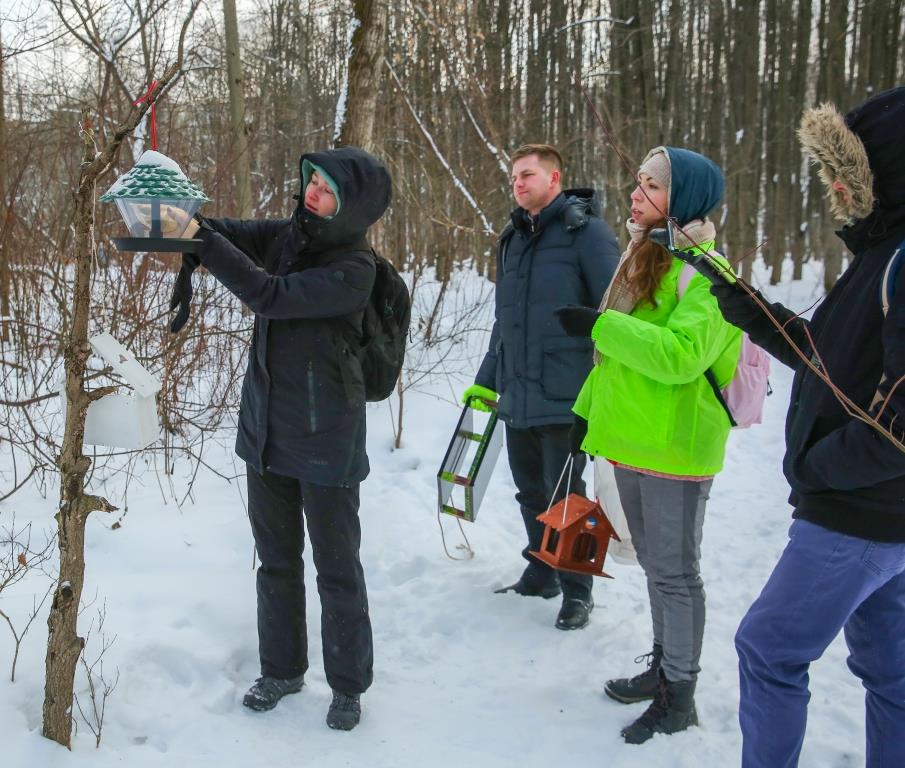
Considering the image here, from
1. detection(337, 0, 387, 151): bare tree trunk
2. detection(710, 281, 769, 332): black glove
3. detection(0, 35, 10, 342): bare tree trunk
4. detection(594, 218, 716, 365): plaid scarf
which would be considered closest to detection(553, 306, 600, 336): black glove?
detection(594, 218, 716, 365): plaid scarf

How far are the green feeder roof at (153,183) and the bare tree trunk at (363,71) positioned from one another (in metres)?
2.76

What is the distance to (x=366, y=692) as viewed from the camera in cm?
292

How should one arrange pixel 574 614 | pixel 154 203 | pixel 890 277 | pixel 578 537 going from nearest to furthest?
pixel 890 277
pixel 154 203
pixel 578 537
pixel 574 614

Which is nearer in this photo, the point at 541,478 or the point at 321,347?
Answer: the point at 321,347

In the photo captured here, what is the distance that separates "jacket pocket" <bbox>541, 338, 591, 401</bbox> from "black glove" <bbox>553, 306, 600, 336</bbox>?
63cm

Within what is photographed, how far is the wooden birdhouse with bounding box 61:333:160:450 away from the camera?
7.29 ft

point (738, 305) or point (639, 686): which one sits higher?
→ point (738, 305)

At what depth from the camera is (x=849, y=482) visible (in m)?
1.79

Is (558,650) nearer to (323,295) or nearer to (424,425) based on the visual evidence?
(323,295)

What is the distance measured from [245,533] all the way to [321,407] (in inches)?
70.3

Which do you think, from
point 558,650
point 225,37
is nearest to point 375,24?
point 558,650

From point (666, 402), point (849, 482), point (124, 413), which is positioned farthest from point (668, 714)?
point (124, 413)

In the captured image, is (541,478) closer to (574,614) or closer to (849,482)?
(574,614)

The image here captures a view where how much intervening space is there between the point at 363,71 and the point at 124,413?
3197 mm
